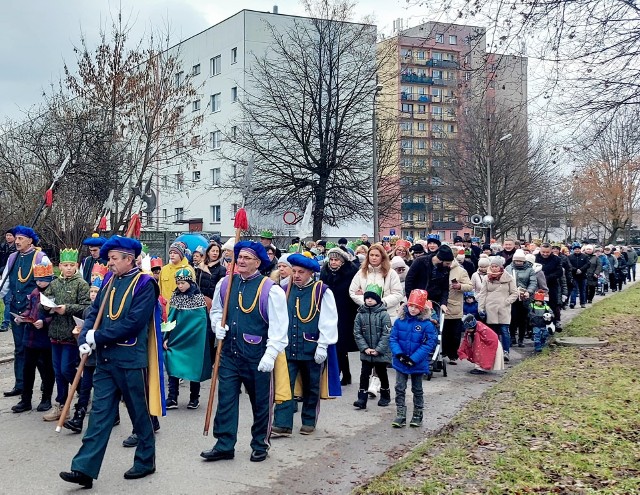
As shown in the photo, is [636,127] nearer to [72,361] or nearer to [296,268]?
[296,268]

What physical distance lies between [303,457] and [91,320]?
2344 mm

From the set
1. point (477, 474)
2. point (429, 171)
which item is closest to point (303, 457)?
point (477, 474)

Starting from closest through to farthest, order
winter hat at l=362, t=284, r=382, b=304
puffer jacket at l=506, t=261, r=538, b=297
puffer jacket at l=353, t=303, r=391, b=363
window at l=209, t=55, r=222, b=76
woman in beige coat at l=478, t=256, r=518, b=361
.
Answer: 1. puffer jacket at l=353, t=303, r=391, b=363
2. winter hat at l=362, t=284, r=382, b=304
3. woman in beige coat at l=478, t=256, r=518, b=361
4. puffer jacket at l=506, t=261, r=538, b=297
5. window at l=209, t=55, r=222, b=76

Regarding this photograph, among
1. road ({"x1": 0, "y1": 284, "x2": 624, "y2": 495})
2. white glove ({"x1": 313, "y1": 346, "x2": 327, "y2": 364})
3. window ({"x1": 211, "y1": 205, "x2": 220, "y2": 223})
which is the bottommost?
road ({"x1": 0, "y1": 284, "x2": 624, "y2": 495})

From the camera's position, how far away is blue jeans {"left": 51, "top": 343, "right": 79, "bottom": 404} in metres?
7.85

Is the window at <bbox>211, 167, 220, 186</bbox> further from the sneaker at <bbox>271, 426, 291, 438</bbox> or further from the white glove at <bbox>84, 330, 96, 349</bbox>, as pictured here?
the white glove at <bbox>84, 330, 96, 349</bbox>

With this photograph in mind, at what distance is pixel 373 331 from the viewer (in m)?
8.66

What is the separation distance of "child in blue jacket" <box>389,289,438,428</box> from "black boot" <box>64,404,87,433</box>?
133 inches

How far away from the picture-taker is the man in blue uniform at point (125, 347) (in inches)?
230

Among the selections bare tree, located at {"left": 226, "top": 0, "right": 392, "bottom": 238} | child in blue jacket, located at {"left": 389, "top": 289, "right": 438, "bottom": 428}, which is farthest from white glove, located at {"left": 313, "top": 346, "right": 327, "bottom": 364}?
bare tree, located at {"left": 226, "top": 0, "right": 392, "bottom": 238}

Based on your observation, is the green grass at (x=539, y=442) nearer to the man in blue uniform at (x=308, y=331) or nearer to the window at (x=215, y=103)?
the man in blue uniform at (x=308, y=331)

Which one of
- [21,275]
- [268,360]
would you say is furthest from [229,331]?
[21,275]

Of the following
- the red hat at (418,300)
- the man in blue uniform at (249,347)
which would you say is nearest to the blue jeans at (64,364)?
the man in blue uniform at (249,347)

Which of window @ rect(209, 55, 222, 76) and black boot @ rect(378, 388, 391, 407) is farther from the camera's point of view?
window @ rect(209, 55, 222, 76)
